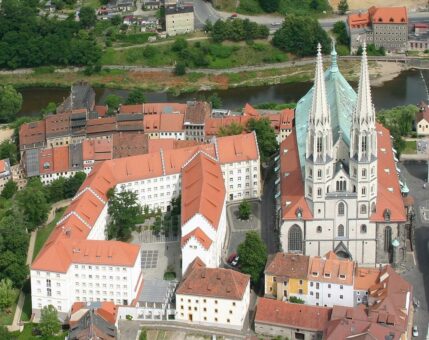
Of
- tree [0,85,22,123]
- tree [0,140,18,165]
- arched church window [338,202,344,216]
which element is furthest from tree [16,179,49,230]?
tree [0,85,22,123]

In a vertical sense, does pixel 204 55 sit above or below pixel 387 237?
above

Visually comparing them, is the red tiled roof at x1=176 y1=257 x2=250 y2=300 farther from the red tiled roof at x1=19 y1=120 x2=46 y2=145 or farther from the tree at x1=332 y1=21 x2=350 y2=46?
the tree at x1=332 y1=21 x2=350 y2=46

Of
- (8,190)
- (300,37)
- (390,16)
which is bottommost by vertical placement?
(8,190)

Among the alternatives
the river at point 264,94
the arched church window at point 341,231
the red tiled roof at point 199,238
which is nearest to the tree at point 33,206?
the red tiled roof at point 199,238

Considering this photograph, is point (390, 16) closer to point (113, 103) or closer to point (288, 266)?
point (113, 103)

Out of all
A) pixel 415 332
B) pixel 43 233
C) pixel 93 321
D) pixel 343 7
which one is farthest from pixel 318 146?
pixel 343 7

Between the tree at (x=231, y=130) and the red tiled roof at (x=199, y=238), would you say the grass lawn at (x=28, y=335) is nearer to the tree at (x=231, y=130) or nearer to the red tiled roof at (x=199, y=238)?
the red tiled roof at (x=199, y=238)

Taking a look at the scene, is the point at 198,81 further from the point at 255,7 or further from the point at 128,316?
the point at 128,316
